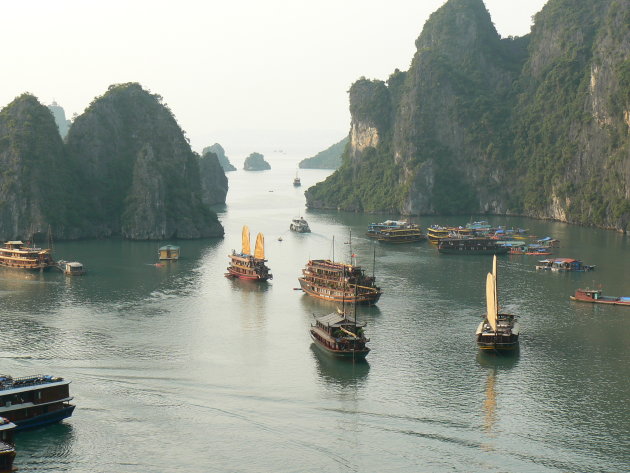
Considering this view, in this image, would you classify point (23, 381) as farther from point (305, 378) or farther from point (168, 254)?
point (168, 254)

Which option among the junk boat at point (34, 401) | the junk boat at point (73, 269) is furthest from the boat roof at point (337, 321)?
the junk boat at point (73, 269)

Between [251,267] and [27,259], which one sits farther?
[27,259]

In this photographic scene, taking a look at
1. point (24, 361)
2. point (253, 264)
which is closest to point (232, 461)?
point (24, 361)

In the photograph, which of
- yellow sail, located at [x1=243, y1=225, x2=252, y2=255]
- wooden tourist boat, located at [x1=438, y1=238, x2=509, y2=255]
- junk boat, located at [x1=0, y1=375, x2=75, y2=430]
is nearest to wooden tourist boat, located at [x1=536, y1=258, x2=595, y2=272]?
wooden tourist boat, located at [x1=438, y1=238, x2=509, y2=255]

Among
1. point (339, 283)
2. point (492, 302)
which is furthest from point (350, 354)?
point (339, 283)

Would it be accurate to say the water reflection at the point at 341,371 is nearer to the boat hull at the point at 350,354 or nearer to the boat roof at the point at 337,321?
the boat hull at the point at 350,354

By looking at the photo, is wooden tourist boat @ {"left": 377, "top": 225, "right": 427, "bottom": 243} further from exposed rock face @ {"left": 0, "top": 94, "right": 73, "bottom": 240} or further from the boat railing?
the boat railing
